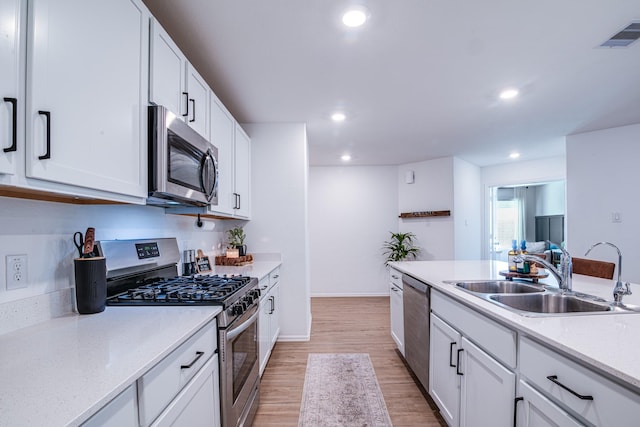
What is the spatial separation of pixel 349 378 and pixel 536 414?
1684mm

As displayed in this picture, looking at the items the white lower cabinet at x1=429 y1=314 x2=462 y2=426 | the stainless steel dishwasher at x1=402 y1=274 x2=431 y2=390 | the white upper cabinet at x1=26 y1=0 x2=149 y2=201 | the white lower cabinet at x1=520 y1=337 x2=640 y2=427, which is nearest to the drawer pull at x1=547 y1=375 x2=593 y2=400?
the white lower cabinet at x1=520 y1=337 x2=640 y2=427

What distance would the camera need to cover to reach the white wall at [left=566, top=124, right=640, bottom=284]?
360 cm

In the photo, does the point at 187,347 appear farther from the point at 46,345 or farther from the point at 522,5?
the point at 522,5

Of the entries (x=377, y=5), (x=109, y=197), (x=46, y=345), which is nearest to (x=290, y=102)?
(x=377, y=5)

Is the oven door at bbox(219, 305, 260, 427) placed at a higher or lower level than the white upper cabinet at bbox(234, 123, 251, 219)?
lower

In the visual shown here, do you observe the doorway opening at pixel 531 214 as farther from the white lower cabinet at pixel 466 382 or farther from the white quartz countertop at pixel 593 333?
the white quartz countertop at pixel 593 333

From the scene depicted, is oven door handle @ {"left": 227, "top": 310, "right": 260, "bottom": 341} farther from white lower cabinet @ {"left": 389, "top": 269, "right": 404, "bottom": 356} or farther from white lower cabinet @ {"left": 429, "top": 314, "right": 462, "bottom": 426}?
white lower cabinet @ {"left": 389, "top": 269, "right": 404, "bottom": 356}

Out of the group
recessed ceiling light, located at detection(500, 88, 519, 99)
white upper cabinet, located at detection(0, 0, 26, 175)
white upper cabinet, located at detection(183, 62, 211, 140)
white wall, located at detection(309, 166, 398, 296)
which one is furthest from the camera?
white wall, located at detection(309, 166, 398, 296)

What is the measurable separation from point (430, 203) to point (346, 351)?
131 inches

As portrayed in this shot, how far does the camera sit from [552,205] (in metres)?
7.31

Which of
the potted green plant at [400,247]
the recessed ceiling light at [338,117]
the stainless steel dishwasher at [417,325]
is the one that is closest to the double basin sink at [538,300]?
the stainless steel dishwasher at [417,325]

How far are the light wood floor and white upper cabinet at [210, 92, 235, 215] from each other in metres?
1.49

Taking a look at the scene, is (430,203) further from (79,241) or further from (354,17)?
(79,241)

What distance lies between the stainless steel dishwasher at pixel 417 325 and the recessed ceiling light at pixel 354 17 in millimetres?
1762
